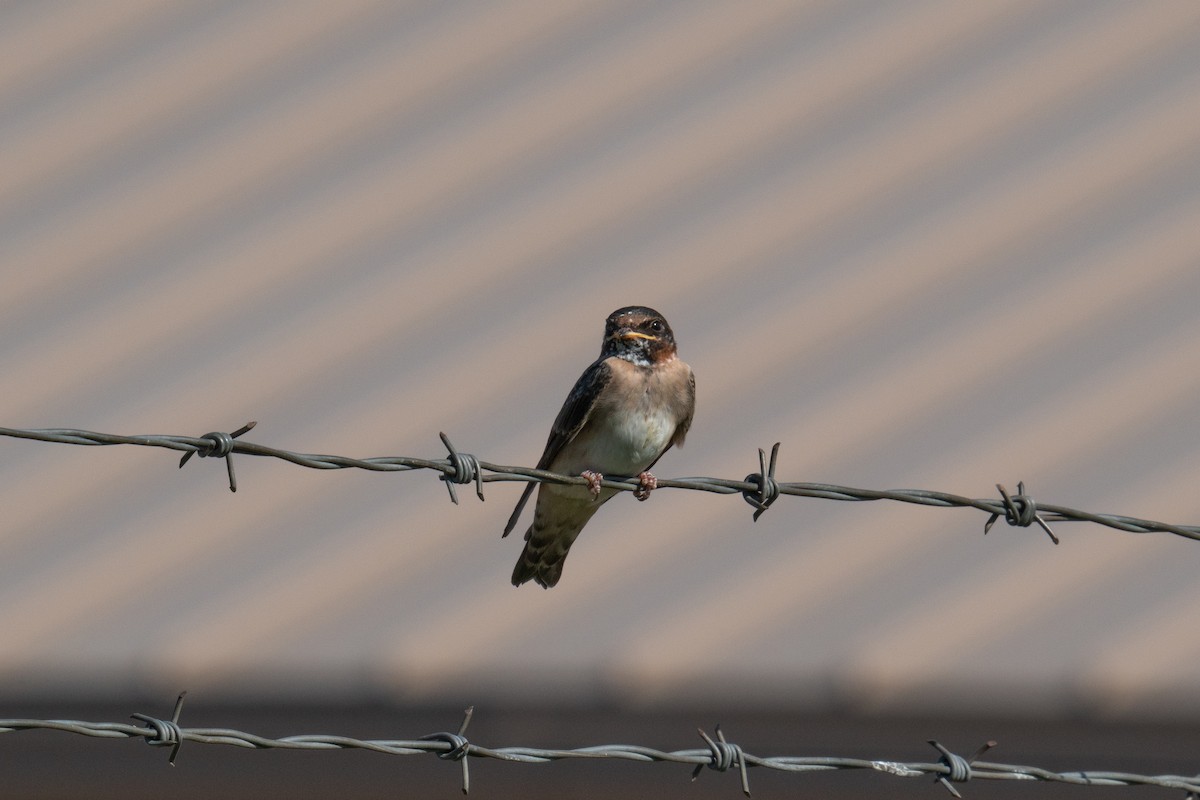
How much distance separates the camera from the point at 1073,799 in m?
7.98

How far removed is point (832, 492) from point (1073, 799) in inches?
168

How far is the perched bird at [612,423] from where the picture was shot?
254 inches

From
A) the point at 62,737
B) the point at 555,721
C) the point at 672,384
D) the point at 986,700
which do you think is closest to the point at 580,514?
the point at 672,384

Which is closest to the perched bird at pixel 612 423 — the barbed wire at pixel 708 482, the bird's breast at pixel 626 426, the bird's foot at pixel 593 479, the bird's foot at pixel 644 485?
the bird's breast at pixel 626 426

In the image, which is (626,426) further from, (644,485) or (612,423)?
(644,485)

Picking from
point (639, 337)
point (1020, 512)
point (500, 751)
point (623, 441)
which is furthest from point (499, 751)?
point (639, 337)

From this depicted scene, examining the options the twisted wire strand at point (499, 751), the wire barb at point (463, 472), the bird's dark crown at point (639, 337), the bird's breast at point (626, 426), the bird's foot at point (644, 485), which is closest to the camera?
the twisted wire strand at point (499, 751)

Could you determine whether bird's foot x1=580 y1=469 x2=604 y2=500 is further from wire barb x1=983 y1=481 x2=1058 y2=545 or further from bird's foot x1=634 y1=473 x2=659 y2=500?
wire barb x1=983 y1=481 x2=1058 y2=545

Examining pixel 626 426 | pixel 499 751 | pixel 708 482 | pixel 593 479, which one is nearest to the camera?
pixel 499 751

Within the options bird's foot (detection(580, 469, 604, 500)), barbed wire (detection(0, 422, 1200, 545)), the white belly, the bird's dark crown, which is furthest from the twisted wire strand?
the bird's dark crown

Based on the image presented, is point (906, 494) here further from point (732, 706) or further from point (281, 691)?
point (281, 691)

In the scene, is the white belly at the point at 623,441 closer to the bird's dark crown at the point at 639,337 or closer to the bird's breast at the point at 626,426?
the bird's breast at the point at 626,426

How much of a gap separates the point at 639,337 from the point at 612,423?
0.39 m

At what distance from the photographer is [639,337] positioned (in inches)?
259
